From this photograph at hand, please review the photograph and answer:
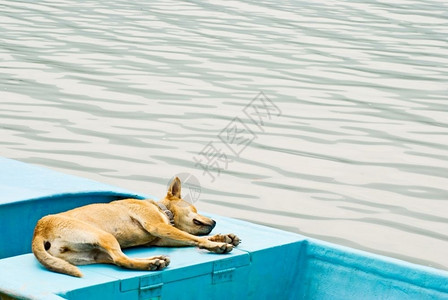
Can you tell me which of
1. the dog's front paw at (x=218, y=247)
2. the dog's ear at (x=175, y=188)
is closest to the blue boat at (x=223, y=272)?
the dog's front paw at (x=218, y=247)

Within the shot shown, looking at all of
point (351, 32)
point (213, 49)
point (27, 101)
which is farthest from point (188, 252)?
point (351, 32)

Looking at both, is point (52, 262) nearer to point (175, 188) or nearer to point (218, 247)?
point (218, 247)

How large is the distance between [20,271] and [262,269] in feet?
4.93

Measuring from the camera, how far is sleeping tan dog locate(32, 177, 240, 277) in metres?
5.96

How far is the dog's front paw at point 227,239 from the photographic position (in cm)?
653

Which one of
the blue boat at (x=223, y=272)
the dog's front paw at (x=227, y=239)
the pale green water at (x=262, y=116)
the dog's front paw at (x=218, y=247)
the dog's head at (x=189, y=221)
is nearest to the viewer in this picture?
the blue boat at (x=223, y=272)

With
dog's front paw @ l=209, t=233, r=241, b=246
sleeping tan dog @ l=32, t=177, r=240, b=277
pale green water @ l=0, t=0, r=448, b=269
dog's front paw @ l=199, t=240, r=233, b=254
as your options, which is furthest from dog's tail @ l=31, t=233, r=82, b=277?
pale green water @ l=0, t=0, r=448, b=269

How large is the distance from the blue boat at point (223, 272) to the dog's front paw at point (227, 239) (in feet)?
0.17

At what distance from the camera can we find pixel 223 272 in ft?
20.8

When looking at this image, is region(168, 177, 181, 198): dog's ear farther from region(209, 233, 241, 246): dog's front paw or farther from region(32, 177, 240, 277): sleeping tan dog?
region(209, 233, 241, 246): dog's front paw

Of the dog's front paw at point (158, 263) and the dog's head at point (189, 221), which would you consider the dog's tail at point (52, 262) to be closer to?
the dog's front paw at point (158, 263)

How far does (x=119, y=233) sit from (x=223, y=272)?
0.63 meters

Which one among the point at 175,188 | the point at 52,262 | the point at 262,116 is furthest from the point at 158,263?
the point at 262,116

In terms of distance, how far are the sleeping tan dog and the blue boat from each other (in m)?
0.05
